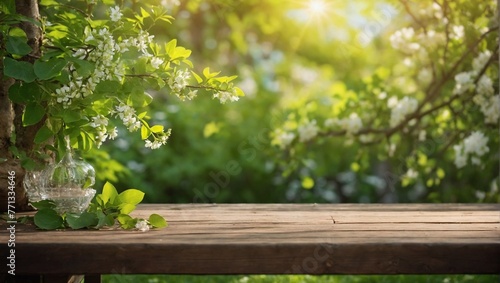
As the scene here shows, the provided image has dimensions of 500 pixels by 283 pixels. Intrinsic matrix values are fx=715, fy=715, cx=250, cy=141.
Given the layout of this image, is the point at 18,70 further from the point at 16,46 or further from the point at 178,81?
the point at 178,81

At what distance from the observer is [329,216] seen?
8.21ft

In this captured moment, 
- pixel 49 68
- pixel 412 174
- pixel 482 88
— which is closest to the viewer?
pixel 49 68

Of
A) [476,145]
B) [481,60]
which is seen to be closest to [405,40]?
[481,60]

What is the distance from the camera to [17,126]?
2.47 metres

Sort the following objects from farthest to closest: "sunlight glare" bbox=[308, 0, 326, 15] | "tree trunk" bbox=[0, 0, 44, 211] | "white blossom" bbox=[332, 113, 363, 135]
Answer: "sunlight glare" bbox=[308, 0, 326, 15] → "white blossom" bbox=[332, 113, 363, 135] → "tree trunk" bbox=[0, 0, 44, 211]

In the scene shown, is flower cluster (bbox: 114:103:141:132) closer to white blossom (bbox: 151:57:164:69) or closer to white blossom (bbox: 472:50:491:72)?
white blossom (bbox: 151:57:164:69)

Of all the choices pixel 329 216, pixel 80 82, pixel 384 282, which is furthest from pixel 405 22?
pixel 80 82

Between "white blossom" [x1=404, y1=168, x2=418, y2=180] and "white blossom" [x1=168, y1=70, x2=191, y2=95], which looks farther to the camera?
"white blossom" [x1=404, y1=168, x2=418, y2=180]

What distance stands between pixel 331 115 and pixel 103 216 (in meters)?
3.89

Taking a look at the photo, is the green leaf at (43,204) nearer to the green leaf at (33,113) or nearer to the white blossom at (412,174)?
the green leaf at (33,113)

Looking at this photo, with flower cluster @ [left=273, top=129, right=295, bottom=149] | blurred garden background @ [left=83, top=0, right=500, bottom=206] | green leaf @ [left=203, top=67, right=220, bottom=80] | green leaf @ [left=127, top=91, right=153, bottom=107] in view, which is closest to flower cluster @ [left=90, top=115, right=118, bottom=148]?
green leaf @ [left=127, top=91, right=153, bottom=107]

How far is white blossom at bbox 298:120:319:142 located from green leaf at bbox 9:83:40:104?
2128mm

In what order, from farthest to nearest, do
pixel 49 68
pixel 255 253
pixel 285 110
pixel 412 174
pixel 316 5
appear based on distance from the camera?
pixel 316 5 < pixel 285 110 < pixel 412 174 < pixel 49 68 < pixel 255 253

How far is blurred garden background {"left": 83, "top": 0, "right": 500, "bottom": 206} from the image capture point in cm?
386
